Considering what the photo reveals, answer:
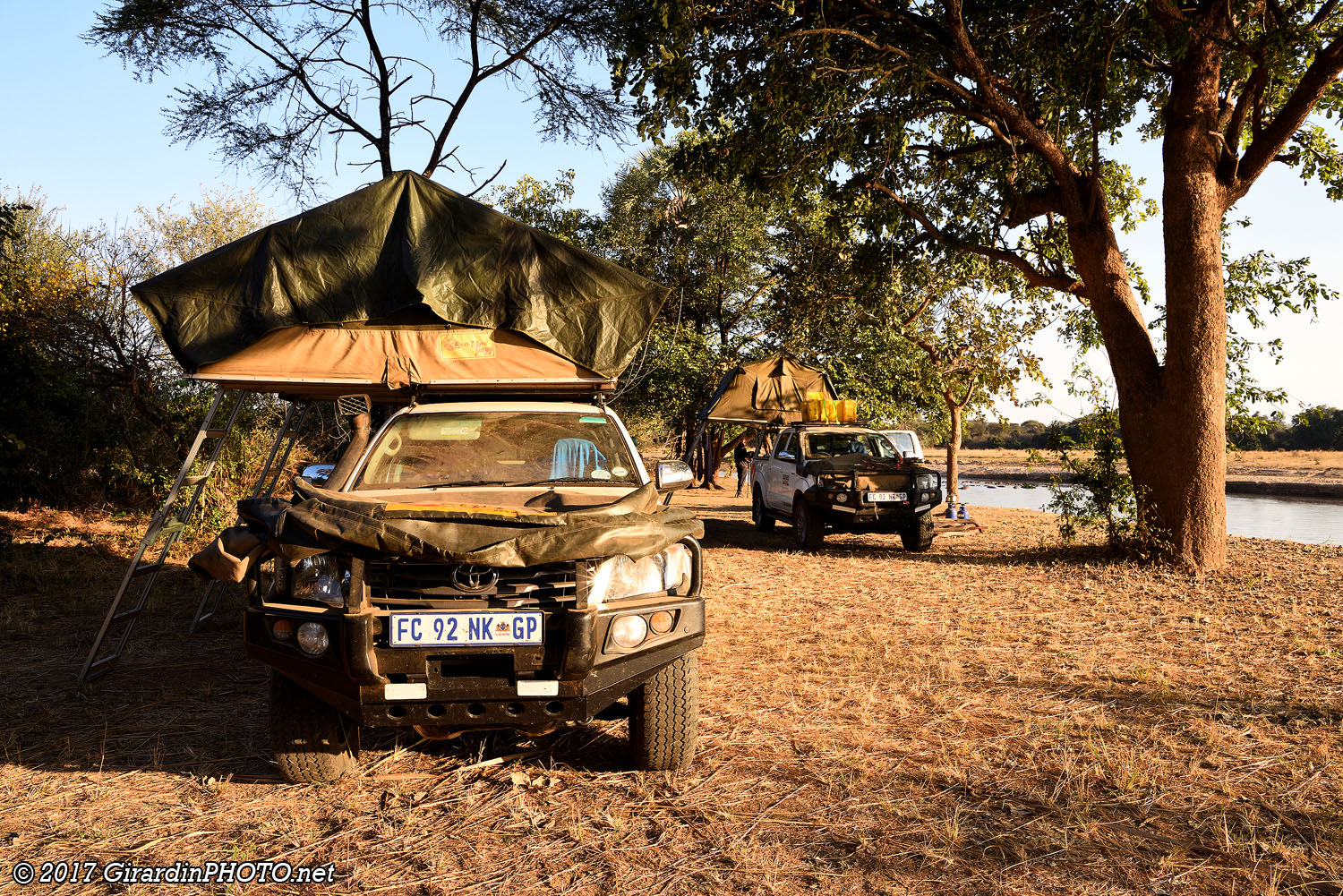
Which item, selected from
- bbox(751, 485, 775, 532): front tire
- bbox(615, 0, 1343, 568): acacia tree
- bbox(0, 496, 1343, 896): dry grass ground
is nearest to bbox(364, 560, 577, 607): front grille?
bbox(0, 496, 1343, 896): dry grass ground

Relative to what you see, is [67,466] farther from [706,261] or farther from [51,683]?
[706,261]

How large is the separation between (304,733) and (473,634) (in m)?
1.01

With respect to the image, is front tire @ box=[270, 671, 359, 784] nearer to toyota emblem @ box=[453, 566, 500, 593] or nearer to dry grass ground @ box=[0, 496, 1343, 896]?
dry grass ground @ box=[0, 496, 1343, 896]

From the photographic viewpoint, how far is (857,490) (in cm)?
1175

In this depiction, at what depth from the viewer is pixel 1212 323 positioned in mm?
8945

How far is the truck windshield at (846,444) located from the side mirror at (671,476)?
8567 mm

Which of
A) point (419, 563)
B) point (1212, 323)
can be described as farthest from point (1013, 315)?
point (419, 563)

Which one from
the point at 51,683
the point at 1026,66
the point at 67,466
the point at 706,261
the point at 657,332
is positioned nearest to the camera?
the point at 51,683

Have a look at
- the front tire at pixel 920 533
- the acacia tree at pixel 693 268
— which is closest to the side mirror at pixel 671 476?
the front tire at pixel 920 533

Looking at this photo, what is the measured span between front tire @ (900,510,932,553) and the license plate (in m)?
9.34

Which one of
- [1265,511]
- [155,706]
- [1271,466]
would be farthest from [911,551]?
[1271,466]

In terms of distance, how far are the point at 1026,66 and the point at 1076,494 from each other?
4992 millimetres

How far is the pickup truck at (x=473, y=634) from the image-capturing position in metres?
3.38

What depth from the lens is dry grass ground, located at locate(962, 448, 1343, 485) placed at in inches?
1483
